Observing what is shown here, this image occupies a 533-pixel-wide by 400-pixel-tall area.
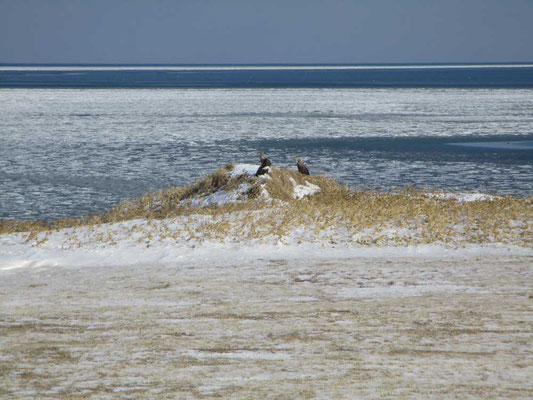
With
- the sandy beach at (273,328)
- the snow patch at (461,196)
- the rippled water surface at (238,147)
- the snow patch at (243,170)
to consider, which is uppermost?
the sandy beach at (273,328)

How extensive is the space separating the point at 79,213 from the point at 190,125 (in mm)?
25563

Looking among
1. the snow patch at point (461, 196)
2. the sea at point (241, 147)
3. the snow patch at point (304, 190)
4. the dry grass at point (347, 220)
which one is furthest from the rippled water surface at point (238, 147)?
the dry grass at point (347, 220)

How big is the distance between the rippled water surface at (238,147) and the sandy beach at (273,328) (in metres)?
9.22

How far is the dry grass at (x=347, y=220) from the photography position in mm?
12445

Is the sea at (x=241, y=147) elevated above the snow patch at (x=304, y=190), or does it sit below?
below

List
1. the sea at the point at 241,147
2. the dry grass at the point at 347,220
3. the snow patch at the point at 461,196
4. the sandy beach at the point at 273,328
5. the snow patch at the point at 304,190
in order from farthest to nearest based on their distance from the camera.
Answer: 1. the sea at the point at 241,147
2. the snow patch at the point at 304,190
3. the snow patch at the point at 461,196
4. the dry grass at the point at 347,220
5. the sandy beach at the point at 273,328

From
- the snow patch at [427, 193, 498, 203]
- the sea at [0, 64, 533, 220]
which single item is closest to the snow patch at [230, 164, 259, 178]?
the sea at [0, 64, 533, 220]

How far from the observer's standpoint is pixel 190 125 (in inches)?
1718

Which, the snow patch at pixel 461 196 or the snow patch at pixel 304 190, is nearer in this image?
the snow patch at pixel 461 196

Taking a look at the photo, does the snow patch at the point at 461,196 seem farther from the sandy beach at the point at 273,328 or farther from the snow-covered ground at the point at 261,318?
the sandy beach at the point at 273,328

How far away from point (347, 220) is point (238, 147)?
19.9 meters

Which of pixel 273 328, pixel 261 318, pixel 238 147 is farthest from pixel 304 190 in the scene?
pixel 238 147

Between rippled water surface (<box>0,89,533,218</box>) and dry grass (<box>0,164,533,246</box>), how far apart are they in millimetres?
5179

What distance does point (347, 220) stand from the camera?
13.3 m
